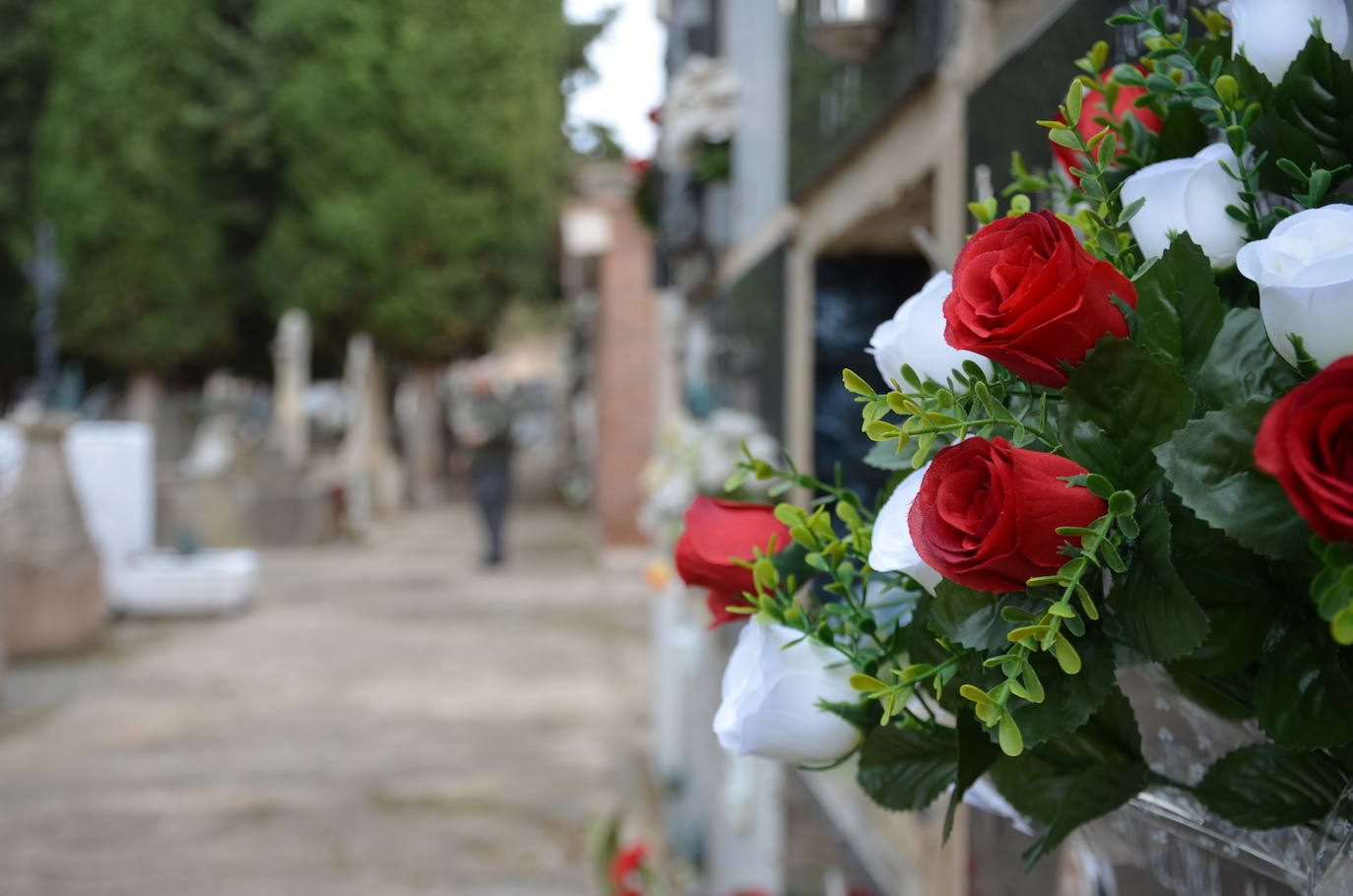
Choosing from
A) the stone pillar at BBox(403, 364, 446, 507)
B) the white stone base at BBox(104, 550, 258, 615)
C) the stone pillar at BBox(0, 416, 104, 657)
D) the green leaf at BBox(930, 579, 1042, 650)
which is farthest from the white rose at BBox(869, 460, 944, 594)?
the stone pillar at BBox(403, 364, 446, 507)

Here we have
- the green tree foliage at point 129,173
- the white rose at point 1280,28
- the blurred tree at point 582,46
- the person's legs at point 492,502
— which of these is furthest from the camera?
the blurred tree at point 582,46

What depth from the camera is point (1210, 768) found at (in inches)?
31.5

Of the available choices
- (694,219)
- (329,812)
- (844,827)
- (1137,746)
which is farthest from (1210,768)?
(329,812)

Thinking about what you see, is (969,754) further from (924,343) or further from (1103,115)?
(1103,115)

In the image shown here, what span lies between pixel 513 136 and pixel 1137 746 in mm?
20790

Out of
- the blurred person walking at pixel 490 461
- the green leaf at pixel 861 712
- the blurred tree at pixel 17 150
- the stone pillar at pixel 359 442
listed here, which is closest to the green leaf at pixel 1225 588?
the green leaf at pixel 861 712

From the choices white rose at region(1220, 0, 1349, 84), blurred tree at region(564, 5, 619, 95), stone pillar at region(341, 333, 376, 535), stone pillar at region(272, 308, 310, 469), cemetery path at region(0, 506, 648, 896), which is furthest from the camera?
blurred tree at region(564, 5, 619, 95)

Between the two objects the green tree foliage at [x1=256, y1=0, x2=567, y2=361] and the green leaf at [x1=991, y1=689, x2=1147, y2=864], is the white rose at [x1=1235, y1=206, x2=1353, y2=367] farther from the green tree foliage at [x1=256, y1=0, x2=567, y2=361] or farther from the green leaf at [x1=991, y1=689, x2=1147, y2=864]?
the green tree foliage at [x1=256, y1=0, x2=567, y2=361]

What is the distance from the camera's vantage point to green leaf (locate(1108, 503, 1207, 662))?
1.95ft

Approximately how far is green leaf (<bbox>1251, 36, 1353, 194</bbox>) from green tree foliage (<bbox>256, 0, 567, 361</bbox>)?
20418 mm

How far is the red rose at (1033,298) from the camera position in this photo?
59 cm

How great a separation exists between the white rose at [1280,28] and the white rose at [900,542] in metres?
0.28

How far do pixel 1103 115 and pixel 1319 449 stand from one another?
0.40 meters

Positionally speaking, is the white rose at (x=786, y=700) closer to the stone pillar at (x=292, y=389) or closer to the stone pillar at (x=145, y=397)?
the stone pillar at (x=292, y=389)
